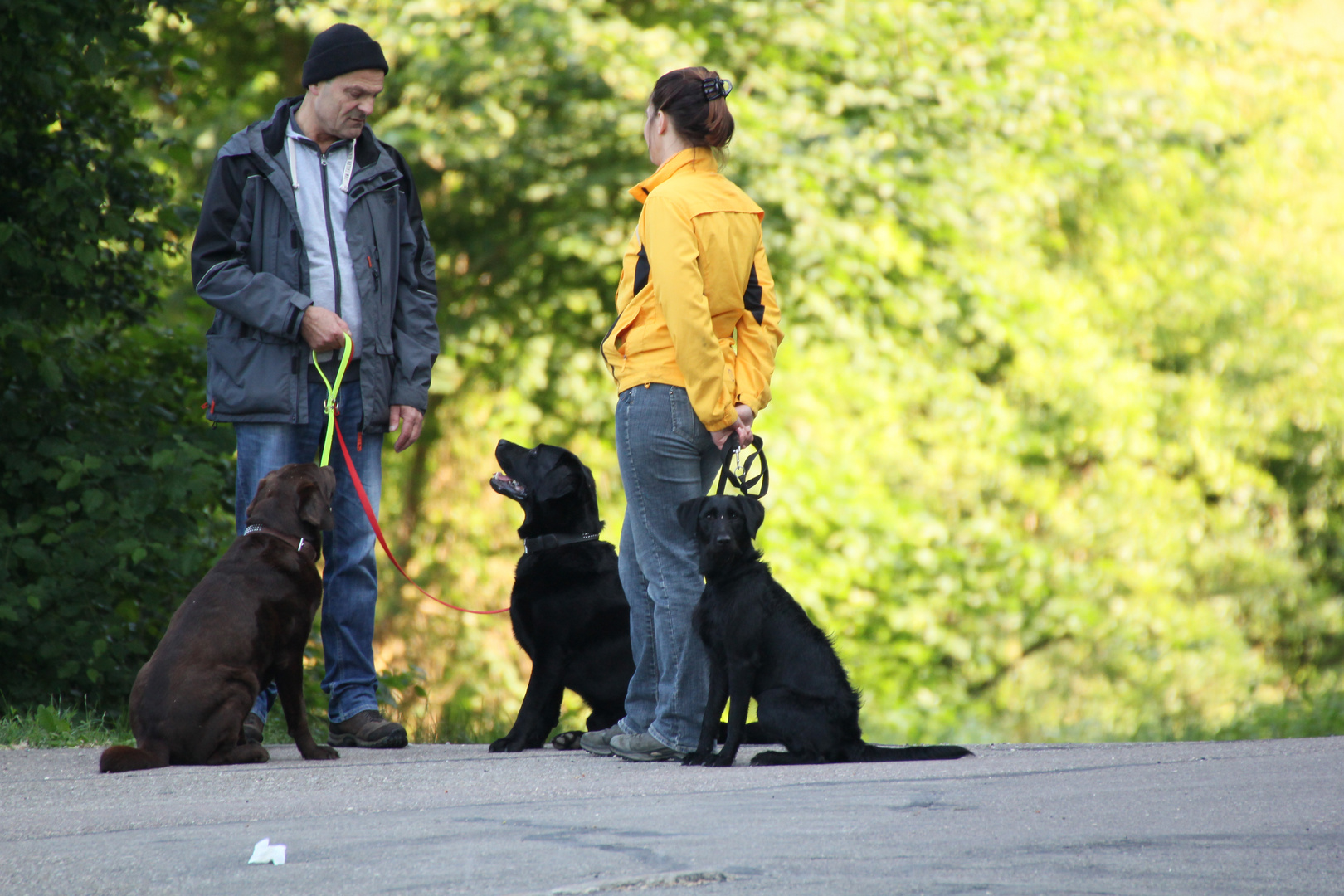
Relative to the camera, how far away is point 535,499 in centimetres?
476

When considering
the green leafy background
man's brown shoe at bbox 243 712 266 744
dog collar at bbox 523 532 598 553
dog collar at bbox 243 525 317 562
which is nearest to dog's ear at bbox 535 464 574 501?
dog collar at bbox 523 532 598 553

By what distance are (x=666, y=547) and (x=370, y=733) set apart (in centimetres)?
141

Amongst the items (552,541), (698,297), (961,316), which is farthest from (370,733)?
(961,316)

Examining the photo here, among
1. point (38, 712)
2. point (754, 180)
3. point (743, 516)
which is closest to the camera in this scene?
point (743, 516)

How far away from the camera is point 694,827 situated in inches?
114

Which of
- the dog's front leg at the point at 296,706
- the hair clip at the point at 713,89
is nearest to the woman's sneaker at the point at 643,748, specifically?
the dog's front leg at the point at 296,706

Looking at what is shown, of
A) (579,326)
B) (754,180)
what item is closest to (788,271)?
(754,180)

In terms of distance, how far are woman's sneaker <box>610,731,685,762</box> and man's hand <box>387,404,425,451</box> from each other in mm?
1307

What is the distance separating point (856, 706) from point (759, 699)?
308 millimetres

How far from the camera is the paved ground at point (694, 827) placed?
8.06ft

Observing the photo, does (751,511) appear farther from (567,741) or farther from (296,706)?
(296,706)

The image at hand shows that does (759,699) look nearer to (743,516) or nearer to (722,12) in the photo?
(743,516)

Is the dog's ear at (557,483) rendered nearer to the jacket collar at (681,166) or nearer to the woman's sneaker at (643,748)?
the woman's sneaker at (643,748)

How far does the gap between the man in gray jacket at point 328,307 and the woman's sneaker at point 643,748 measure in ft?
3.10
